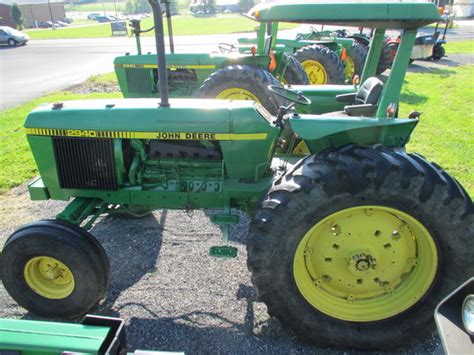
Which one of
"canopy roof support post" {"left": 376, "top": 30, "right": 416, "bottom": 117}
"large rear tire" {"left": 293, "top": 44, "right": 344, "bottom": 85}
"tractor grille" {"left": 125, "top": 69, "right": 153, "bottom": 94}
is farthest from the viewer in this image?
"large rear tire" {"left": 293, "top": 44, "right": 344, "bottom": 85}

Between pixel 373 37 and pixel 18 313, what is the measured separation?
3.71 metres

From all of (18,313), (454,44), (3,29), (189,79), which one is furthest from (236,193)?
(3,29)

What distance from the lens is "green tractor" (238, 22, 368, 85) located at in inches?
331

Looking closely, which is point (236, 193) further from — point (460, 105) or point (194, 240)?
point (460, 105)

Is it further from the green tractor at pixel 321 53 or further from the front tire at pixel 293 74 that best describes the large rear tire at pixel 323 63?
the front tire at pixel 293 74

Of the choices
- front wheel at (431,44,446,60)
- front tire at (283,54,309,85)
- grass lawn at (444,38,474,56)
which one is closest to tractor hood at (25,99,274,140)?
front tire at (283,54,309,85)

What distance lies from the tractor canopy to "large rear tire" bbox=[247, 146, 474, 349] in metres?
0.79

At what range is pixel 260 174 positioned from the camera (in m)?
3.15

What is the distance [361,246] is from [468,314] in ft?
3.71

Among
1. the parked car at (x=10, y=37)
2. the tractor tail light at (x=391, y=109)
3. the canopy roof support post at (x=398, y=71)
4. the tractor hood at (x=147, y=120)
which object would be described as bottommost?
the parked car at (x=10, y=37)

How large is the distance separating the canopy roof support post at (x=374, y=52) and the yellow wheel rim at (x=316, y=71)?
17.8 ft

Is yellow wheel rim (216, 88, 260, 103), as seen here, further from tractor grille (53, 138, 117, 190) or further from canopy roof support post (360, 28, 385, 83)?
tractor grille (53, 138, 117, 190)

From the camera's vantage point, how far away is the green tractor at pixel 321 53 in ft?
27.6

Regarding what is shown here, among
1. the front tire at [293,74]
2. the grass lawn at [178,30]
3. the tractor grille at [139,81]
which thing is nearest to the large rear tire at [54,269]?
the tractor grille at [139,81]
